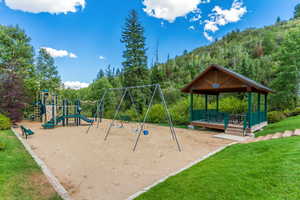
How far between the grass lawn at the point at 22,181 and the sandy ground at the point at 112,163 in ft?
1.33

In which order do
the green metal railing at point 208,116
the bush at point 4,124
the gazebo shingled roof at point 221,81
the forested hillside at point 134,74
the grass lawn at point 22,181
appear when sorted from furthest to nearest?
the forested hillside at point 134,74
the green metal railing at point 208,116
the bush at point 4,124
the gazebo shingled roof at point 221,81
the grass lawn at point 22,181

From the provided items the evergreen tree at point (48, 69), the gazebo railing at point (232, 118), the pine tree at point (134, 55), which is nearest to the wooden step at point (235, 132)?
the gazebo railing at point (232, 118)

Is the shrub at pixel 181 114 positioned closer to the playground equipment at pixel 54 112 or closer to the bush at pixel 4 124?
the playground equipment at pixel 54 112

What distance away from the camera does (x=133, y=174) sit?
4410 millimetres

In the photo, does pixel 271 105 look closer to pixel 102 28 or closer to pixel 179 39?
pixel 102 28

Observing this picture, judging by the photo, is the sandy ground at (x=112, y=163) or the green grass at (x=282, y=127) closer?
the sandy ground at (x=112, y=163)

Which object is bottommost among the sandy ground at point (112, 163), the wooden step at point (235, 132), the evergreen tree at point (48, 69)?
the sandy ground at point (112, 163)

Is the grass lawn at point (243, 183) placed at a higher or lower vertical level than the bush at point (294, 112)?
lower

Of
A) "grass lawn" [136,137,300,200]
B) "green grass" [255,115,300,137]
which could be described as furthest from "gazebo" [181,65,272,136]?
"grass lawn" [136,137,300,200]

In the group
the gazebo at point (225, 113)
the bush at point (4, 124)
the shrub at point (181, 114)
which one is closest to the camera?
the gazebo at point (225, 113)

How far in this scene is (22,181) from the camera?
12.4 feet

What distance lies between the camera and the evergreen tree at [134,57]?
60.6ft

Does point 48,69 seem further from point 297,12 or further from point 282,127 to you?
point 297,12

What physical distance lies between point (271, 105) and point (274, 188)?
15851 mm
